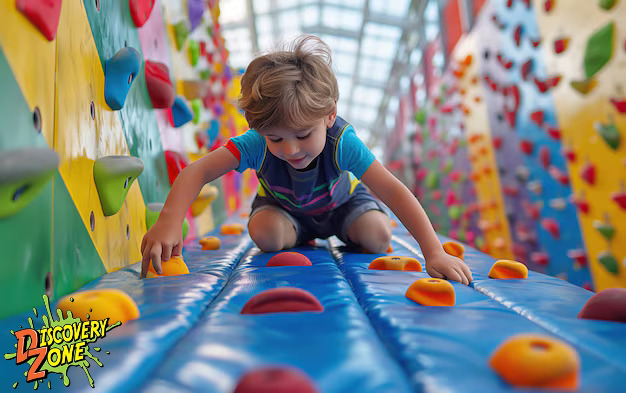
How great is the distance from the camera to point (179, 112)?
5.90 ft

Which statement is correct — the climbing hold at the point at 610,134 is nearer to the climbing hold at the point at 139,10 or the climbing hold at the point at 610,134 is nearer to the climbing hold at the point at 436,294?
the climbing hold at the point at 436,294

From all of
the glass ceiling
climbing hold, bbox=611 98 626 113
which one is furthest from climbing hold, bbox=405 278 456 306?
the glass ceiling

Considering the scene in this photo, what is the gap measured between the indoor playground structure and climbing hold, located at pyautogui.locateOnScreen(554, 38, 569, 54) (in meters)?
0.02

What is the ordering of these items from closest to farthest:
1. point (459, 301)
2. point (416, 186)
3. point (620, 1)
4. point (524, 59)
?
point (459, 301) → point (620, 1) → point (524, 59) → point (416, 186)

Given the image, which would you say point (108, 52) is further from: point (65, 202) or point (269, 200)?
point (269, 200)

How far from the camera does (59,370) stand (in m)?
0.52

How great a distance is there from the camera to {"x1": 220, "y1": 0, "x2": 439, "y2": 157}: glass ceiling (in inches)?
270

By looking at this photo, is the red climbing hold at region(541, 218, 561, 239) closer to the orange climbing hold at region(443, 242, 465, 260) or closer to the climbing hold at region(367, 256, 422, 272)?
the orange climbing hold at region(443, 242, 465, 260)

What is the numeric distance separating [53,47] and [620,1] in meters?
1.75

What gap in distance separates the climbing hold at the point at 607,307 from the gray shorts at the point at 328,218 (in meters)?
0.86

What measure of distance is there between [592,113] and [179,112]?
5.29ft

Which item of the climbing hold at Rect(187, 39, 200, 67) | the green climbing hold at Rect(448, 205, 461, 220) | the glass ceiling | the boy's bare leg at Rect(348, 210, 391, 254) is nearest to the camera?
the boy's bare leg at Rect(348, 210, 391, 254)

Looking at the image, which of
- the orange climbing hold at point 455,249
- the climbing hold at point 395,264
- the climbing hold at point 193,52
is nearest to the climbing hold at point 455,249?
the orange climbing hold at point 455,249

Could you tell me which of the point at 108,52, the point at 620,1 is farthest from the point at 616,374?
the point at 620,1
